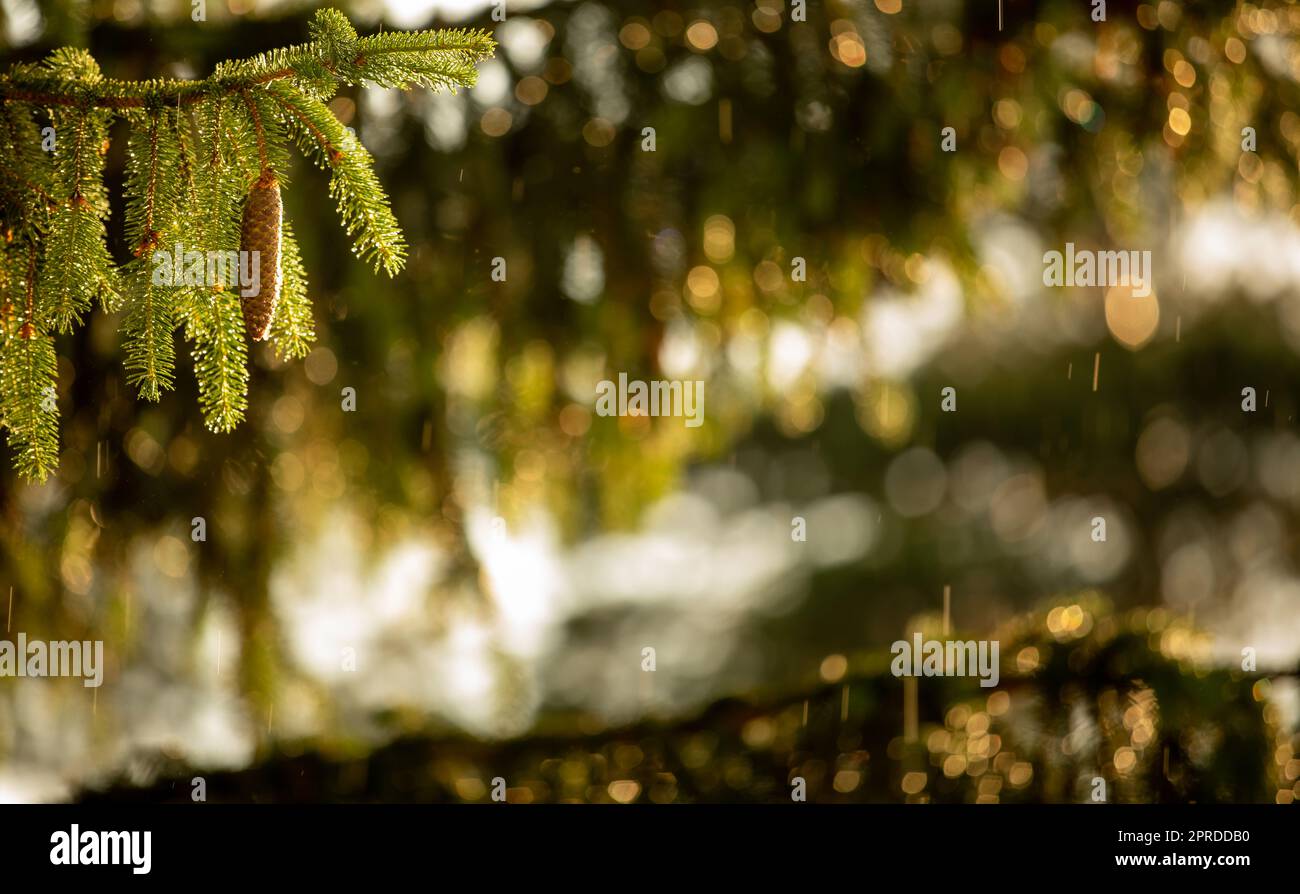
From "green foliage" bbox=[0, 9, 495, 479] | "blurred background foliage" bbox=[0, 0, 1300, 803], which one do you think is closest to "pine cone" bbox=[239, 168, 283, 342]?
"green foliage" bbox=[0, 9, 495, 479]

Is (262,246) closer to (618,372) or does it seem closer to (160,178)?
(160,178)

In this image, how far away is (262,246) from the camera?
106cm

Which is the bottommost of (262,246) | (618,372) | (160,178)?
(262,246)

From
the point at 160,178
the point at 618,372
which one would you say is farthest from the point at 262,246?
the point at 618,372

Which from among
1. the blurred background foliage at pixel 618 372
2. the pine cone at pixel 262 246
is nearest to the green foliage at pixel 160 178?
the pine cone at pixel 262 246

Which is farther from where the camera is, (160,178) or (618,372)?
(618,372)

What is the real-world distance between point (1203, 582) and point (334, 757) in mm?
10535

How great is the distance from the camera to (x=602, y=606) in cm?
1384

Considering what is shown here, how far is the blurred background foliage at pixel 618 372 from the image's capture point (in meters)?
2.12

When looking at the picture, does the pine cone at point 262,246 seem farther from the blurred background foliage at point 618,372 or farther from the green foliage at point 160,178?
the blurred background foliage at point 618,372

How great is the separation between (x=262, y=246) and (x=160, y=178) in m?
0.20

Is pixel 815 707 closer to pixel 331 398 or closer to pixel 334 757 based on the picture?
pixel 334 757

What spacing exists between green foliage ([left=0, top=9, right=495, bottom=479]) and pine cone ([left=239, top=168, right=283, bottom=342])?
45mm

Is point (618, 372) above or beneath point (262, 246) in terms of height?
above
